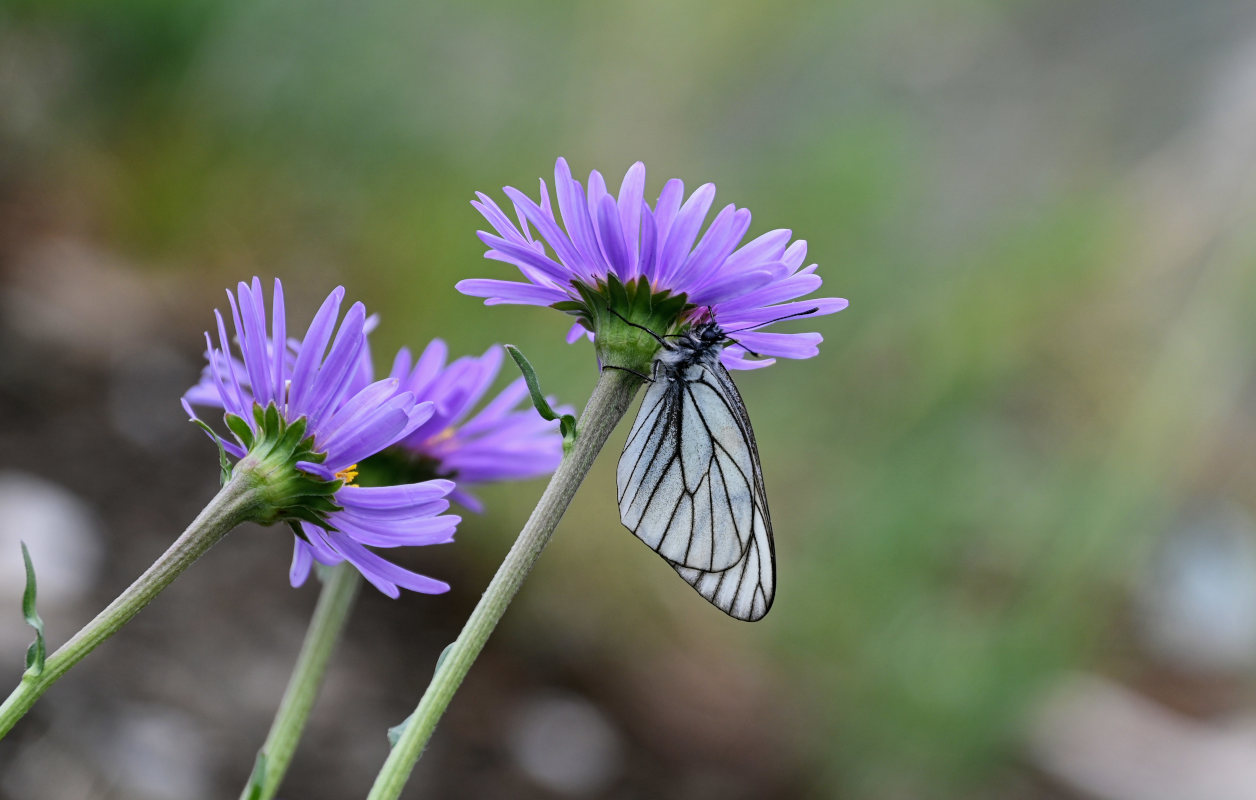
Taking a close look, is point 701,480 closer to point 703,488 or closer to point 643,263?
point 703,488

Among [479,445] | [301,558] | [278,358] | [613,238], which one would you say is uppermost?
[613,238]

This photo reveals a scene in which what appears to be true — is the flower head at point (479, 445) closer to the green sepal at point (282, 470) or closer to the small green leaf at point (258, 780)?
the green sepal at point (282, 470)

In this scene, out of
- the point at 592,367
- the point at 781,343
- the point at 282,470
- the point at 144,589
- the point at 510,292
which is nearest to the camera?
the point at 144,589

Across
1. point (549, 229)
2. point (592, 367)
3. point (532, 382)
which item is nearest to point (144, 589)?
point (532, 382)

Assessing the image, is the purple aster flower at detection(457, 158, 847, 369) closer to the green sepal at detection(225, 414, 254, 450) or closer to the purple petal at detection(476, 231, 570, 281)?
the purple petal at detection(476, 231, 570, 281)

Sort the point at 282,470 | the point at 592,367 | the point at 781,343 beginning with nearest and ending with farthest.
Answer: the point at 282,470 → the point at 781,343 → the point at 592,367

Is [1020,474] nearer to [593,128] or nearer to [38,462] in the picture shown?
[593,128]
